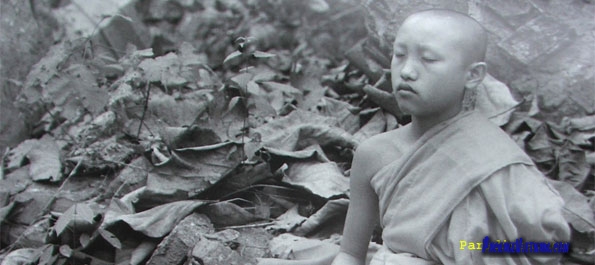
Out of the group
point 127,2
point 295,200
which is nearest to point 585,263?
point 295,200

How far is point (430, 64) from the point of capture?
80.4 inches

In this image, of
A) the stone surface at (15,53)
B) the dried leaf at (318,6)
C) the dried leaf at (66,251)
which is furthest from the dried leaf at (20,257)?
the dried leaf at (318,6)

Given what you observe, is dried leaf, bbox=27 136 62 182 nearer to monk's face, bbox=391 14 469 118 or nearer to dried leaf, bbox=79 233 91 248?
dried leaf, bbox=79 233 91 248

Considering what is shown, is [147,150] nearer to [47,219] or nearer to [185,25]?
[47,219]

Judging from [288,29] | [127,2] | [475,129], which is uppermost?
[475,129]

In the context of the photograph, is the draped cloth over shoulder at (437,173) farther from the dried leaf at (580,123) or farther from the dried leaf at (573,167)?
the dried leaf at (580,123)

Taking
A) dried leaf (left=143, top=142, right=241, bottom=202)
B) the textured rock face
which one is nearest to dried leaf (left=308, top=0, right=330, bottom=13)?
the textured rock face

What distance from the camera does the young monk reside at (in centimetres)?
196

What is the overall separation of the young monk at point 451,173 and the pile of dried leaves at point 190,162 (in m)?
0.72

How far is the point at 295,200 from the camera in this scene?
3088 mm

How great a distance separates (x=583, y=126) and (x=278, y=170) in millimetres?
1400

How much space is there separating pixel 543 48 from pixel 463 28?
1.57 meters

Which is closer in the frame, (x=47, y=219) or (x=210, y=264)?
(x=210, y=264)

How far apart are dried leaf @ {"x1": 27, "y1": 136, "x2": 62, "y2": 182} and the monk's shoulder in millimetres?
1750
